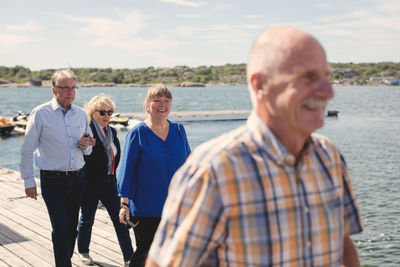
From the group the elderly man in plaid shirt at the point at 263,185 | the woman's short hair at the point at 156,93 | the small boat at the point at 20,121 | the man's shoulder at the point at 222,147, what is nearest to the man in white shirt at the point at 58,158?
the woman's short hair at the point at 156,93

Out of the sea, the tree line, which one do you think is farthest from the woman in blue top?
the tree line

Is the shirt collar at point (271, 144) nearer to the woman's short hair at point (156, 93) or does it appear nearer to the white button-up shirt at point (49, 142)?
the woman's short hair at point (156, 93)

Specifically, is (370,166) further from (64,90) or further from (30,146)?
(30,146)

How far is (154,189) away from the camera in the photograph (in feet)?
11.6

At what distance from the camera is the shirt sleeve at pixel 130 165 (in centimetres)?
348

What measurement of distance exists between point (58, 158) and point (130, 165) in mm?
811

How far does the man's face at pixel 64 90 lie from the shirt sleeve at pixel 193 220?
9.70 ft

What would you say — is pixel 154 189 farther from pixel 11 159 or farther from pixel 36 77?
pixel 36 77

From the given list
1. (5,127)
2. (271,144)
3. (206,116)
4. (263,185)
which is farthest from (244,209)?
(206,116)

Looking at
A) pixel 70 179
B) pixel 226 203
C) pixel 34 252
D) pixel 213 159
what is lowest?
pixel 34 252

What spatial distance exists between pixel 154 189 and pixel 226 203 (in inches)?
92.5

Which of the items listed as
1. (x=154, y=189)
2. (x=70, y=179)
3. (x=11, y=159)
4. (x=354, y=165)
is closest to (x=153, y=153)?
(x=154, y=189)

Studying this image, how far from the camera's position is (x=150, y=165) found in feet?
11.5

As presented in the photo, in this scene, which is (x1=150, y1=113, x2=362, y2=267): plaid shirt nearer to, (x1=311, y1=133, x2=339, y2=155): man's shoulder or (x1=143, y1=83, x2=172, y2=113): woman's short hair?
(x1=311, y1=133, x2=339, y2=155): man's shoulder
